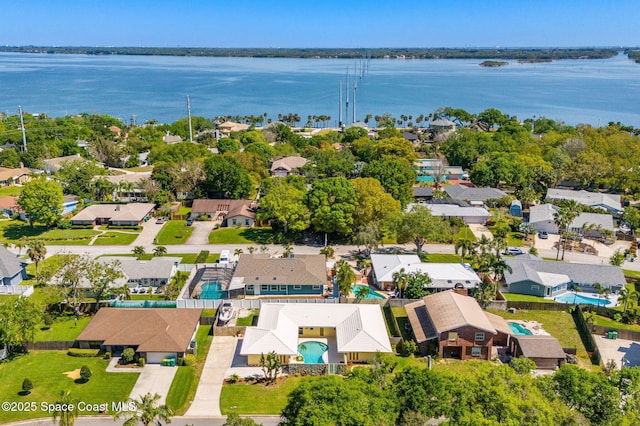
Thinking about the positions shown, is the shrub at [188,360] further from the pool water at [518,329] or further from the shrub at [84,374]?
the pool water at [518,329]

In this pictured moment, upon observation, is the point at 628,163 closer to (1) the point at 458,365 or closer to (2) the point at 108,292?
(1) the point at 458,365

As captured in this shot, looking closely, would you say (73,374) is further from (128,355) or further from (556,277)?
(556,277)

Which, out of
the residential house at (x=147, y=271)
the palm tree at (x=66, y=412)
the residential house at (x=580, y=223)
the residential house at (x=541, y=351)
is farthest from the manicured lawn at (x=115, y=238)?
the residential house at (x=580, y=223)

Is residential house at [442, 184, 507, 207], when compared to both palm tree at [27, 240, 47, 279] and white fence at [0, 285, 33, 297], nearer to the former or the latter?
palm tree at [27, 240, 47, 279]

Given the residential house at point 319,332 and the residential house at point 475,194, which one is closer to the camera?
the residential house at point 319,332

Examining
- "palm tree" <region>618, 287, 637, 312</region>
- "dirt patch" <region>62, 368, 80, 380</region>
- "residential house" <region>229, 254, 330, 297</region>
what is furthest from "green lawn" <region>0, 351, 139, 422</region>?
"palm tree" <region>618, 287, 637, 312</region>

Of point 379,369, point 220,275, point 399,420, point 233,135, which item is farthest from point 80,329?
point 233,135
